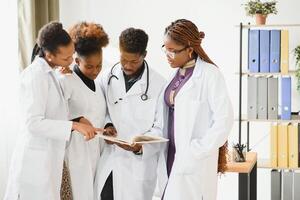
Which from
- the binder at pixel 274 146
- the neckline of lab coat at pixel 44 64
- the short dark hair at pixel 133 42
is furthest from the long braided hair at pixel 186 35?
the binder at pixel 274 146

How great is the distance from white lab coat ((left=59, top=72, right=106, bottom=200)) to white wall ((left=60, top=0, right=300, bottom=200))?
7.60ft

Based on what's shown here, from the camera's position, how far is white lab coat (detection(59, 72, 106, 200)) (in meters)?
Answer: 2.77

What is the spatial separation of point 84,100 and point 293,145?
2.41 m

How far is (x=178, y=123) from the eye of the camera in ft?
8.62

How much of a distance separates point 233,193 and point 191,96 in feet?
8.64

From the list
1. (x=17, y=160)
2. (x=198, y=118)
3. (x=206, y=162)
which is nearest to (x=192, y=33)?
(x=198, y=118)

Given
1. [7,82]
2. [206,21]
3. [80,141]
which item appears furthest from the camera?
[206,21]

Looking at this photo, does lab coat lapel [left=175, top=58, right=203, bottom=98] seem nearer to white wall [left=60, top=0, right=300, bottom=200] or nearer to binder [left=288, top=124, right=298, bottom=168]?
binder [left=288, top=124, right=298, bottom=168]

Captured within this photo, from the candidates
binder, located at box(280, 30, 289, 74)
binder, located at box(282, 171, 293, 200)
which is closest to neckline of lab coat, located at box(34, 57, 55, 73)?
binder, located at box(280, 30, 289, 74)

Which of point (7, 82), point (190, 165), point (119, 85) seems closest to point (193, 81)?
point (190, 165)

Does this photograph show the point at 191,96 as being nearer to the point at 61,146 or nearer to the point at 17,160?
the point at 61,146

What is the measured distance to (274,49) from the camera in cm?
463

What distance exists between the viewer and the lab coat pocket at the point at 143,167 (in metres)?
2.92

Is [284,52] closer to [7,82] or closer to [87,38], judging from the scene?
[7,82]
